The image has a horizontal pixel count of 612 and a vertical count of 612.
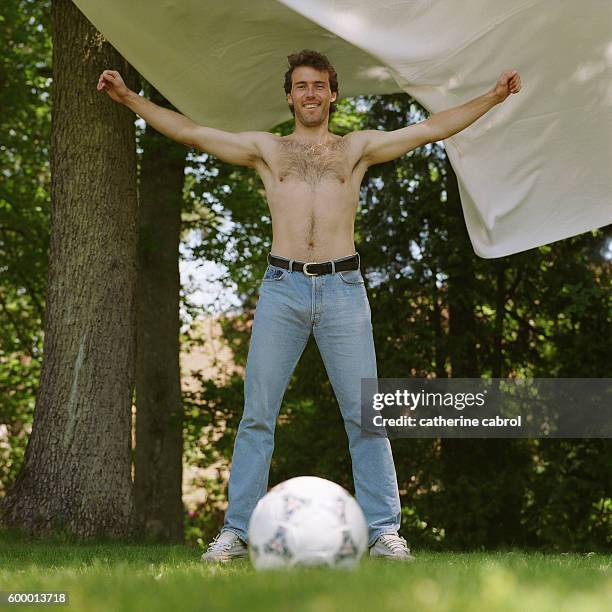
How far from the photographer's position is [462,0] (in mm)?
4664

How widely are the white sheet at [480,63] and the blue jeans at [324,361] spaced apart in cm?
119

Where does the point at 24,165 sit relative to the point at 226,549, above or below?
above

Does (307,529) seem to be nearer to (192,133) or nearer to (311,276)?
(311,276)

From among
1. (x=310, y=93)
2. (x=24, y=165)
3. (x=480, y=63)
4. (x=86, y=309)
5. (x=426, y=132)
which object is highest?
(x=24, y=165)

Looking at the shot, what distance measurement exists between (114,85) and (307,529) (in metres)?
2.48

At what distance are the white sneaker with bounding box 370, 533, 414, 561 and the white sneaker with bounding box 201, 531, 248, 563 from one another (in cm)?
55

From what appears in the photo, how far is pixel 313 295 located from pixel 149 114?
1206mm

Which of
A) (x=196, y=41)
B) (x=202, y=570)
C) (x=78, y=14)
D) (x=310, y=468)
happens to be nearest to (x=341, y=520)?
(x=202, y=570)

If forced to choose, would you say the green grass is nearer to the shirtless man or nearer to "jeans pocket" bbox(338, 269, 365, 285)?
the shirtless man

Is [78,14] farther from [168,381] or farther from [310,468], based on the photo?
[310,468]

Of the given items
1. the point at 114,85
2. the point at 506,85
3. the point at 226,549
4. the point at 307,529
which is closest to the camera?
the point at 307,529

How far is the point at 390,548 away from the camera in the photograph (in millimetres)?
3928

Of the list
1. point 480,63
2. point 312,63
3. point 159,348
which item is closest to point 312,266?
point 312,63

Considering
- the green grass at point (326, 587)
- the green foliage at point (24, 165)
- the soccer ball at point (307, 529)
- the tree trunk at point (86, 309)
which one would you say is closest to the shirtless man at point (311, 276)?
the green grass at point (326, 587)
